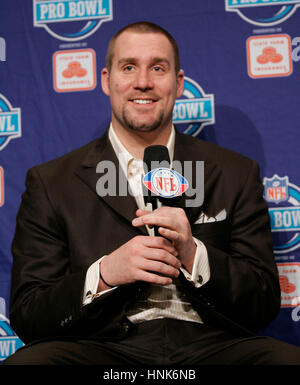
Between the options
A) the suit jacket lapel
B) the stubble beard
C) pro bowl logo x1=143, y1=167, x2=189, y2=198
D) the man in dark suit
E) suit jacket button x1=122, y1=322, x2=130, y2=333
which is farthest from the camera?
the stubble beard

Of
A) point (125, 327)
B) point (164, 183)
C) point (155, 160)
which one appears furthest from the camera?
point (125, 327)

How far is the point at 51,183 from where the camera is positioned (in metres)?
1.52

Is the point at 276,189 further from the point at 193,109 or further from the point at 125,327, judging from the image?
the point at 125,327

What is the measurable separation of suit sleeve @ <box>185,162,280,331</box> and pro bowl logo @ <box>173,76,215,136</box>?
487 mm

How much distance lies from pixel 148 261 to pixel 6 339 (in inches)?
43.3

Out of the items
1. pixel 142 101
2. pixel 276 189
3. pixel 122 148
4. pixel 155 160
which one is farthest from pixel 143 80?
pixel 276 189

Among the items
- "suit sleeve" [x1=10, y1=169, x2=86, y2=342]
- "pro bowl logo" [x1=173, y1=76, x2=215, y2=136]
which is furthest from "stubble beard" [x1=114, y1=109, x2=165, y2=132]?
"pro bowl logo" [x1=173, y1=76, x2=215, y2=136]

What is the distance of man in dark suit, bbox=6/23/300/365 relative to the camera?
48.2 inches

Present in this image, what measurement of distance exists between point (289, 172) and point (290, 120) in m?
0.20

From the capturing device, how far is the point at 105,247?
4.68 feet

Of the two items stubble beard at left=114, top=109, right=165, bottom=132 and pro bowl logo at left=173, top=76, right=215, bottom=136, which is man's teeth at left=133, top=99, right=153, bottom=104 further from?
pro bowl logo at left=173, top=76, right=215, bottom=136

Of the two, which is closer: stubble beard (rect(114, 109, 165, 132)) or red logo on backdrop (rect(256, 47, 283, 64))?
stubble beard (rect(114, 109, 165, 132))

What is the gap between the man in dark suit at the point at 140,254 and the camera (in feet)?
4.01
